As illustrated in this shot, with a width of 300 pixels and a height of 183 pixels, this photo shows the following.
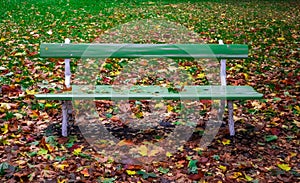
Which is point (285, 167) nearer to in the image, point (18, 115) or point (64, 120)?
point (64, 120)

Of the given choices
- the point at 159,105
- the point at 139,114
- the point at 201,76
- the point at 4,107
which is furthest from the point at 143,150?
the point at 201,76

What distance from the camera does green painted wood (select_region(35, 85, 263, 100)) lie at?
398 centimetres

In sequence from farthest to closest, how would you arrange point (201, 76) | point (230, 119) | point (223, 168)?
point (201, 76)
point (230, 119)
point (223, 168)

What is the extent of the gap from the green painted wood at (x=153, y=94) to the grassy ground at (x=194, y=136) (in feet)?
1.47

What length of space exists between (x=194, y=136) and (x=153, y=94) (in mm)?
621

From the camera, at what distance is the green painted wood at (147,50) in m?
4.30

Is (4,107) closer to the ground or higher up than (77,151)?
higher up

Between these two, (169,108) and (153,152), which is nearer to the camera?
(153,152)

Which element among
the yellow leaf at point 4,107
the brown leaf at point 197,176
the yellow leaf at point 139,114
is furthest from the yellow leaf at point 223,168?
the yellow leaf at point 4,107

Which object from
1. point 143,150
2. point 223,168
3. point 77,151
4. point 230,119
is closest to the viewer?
point 223,168

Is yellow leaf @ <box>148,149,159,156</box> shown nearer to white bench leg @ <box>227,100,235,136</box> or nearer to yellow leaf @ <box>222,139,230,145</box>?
yellow leaf @ <box>222,139,230,145</box>

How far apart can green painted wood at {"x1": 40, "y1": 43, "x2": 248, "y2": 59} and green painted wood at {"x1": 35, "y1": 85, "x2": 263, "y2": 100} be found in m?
0.34

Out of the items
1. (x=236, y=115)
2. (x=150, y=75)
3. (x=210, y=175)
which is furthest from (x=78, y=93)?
(x=150, y=75)

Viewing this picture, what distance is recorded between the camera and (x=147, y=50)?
432cm
